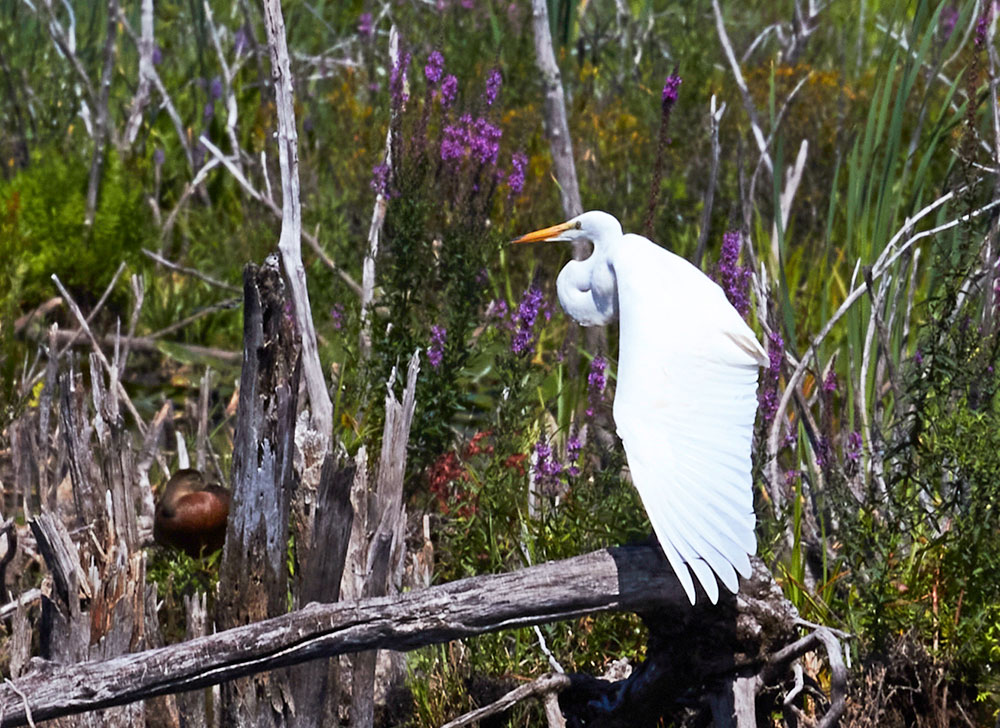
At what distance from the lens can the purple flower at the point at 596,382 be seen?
9.17 ft

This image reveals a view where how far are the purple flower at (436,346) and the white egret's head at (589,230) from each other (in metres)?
0.38

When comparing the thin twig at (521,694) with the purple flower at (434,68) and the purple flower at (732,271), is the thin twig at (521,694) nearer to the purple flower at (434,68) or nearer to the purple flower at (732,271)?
the purple flower at (732,271)

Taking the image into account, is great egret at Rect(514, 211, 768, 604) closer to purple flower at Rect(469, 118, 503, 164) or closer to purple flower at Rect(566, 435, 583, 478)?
purple flower at Rect(566, 435, 583, 478)

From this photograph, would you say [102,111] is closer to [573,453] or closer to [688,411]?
[573,453]

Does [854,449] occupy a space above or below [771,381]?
below

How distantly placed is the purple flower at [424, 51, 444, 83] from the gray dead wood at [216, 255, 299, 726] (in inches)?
44.2

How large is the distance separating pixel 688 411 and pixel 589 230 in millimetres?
681

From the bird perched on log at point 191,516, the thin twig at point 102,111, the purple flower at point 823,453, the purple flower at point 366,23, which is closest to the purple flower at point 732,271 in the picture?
the purple flower at point 823,453

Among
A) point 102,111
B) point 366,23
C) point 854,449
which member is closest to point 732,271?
point 854,449

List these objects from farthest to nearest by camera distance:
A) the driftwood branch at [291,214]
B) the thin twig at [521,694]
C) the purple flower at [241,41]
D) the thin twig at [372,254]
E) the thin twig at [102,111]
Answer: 1. the purple flower at [241,41]
2. the thin twig at [102,111]
3. the thin twig at [372,254]
4. the driftwood branch at [291,214]
5. the thin twig at [521,694]

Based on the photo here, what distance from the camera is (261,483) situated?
2385 mm

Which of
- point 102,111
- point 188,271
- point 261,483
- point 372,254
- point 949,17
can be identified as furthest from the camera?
point 949,17

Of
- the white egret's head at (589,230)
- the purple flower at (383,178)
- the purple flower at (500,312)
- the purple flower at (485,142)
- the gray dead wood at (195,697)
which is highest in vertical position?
the purple flower at (485,142)

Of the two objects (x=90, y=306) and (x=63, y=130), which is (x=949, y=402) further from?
(x=63, y=130)
